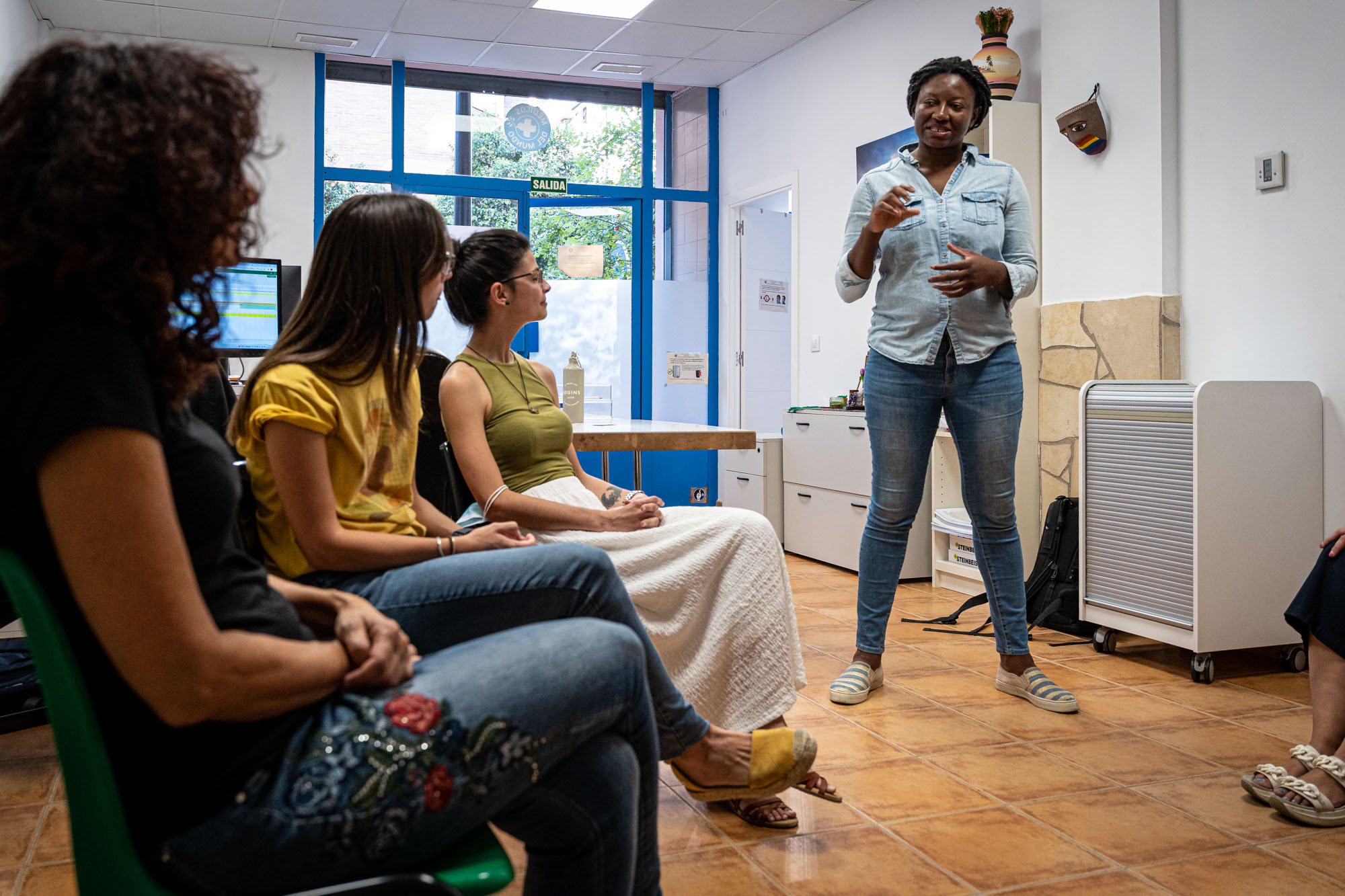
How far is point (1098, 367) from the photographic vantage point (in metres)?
3.86

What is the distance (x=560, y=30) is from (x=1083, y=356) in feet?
12.1

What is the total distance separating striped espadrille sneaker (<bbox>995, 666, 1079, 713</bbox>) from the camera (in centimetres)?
264

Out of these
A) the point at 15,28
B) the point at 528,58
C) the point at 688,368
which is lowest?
the point at 688,368

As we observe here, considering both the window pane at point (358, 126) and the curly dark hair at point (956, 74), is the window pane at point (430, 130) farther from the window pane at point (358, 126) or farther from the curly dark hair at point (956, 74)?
the curly dark hair at point (956, 74)

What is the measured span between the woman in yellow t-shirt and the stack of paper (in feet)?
9.19

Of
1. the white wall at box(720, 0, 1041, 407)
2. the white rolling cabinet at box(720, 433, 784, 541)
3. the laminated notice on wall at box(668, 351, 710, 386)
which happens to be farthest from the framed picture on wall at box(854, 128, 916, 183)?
the laminated notice on wall at box(668, 351, 710, 386)

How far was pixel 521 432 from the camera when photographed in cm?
201

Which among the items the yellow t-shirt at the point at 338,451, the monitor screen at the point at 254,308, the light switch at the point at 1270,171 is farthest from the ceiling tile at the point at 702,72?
the yellow t-shirt at the point at 338,451

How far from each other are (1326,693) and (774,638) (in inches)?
42.4

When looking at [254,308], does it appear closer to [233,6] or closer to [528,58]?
[233,6]

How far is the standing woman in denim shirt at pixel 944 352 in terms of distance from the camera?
105 inches

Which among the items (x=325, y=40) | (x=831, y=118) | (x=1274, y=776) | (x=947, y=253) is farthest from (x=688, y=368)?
(x=1274, y=776)

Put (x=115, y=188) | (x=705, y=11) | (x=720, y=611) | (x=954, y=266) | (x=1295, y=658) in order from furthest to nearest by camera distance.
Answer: (x=705, y=11) < (x=1295, y=658) < (x=954, y=266) < (x=720, y=611) < (x=115, y=188)

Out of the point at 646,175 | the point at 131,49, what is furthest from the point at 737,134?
the point at 131,49
